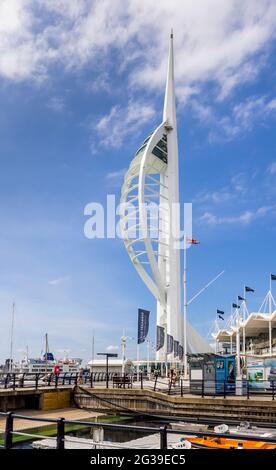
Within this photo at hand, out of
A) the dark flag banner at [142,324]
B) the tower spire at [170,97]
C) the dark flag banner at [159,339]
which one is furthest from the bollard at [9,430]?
the tower spire at [170,97]

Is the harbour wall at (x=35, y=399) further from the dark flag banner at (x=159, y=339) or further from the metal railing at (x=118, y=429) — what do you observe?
the metal railing at (x=118, y=429)

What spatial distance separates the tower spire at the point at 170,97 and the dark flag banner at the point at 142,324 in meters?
43.0

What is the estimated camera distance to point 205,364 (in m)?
29.3

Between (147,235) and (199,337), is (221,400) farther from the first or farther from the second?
(199,337)

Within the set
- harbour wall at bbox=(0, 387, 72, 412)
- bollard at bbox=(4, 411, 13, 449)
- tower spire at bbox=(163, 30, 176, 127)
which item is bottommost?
harbour wall at bbox=(0, 387, 72, 412)

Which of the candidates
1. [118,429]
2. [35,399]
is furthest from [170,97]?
[118,429]

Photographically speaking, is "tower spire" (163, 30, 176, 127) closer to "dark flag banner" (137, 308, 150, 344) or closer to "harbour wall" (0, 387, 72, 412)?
"dark flag banner" (137, 308, 150, 344)

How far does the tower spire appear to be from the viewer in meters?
80.5

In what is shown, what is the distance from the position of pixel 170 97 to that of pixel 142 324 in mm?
48555

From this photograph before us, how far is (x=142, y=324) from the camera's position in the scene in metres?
44.2

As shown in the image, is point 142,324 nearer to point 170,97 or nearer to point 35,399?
point 35,399

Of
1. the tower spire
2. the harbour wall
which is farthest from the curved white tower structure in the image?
the harbour wall

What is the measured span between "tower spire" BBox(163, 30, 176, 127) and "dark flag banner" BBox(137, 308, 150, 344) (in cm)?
4296
